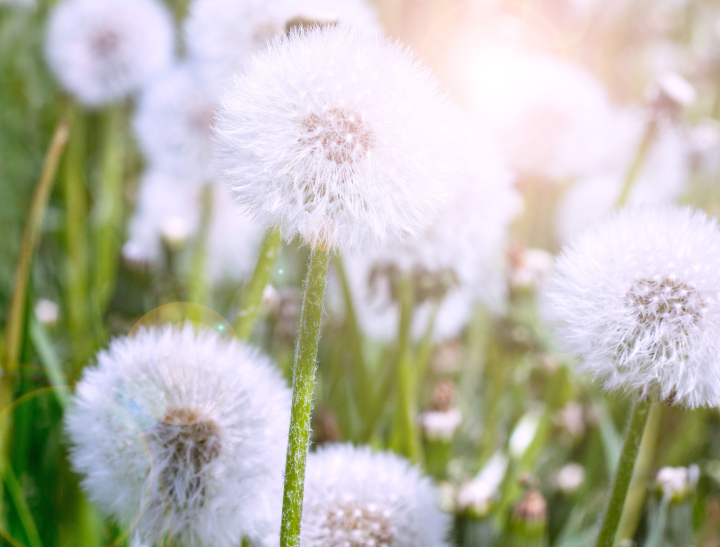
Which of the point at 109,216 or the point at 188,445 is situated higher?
the point at 109,216

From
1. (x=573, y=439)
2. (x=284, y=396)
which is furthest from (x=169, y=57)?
(x=573, y=439)

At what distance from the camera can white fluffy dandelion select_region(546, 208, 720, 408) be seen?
1.73 feet

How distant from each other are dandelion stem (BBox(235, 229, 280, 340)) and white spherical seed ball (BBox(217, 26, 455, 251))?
6.7 inches

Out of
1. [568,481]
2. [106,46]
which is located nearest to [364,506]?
[568,481]

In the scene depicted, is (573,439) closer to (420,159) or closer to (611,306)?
(611,306)

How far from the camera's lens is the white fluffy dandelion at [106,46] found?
4.59 feet

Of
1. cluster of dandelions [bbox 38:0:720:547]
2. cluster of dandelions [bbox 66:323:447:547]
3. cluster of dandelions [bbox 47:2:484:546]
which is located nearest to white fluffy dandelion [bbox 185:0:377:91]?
cluster of dandelions [bbox 38:0:720:547]

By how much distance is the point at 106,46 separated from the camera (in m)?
1.45

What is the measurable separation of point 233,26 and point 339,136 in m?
0.52

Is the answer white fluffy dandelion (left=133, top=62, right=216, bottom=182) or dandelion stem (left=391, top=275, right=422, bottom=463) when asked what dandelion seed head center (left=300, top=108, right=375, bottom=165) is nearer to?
dandelion stem (left=391, top=275, right=422, bottom=463)

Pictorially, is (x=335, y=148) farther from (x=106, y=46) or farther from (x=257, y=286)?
(x=106, y=46)

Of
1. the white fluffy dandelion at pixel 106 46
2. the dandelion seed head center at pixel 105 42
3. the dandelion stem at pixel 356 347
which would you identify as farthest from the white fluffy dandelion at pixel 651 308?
the dandelion seed head center at pixel 105 42

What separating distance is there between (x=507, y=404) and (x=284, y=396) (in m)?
0.87

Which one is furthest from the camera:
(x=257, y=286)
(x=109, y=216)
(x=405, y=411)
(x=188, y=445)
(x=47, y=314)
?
(x=109, y=216)
